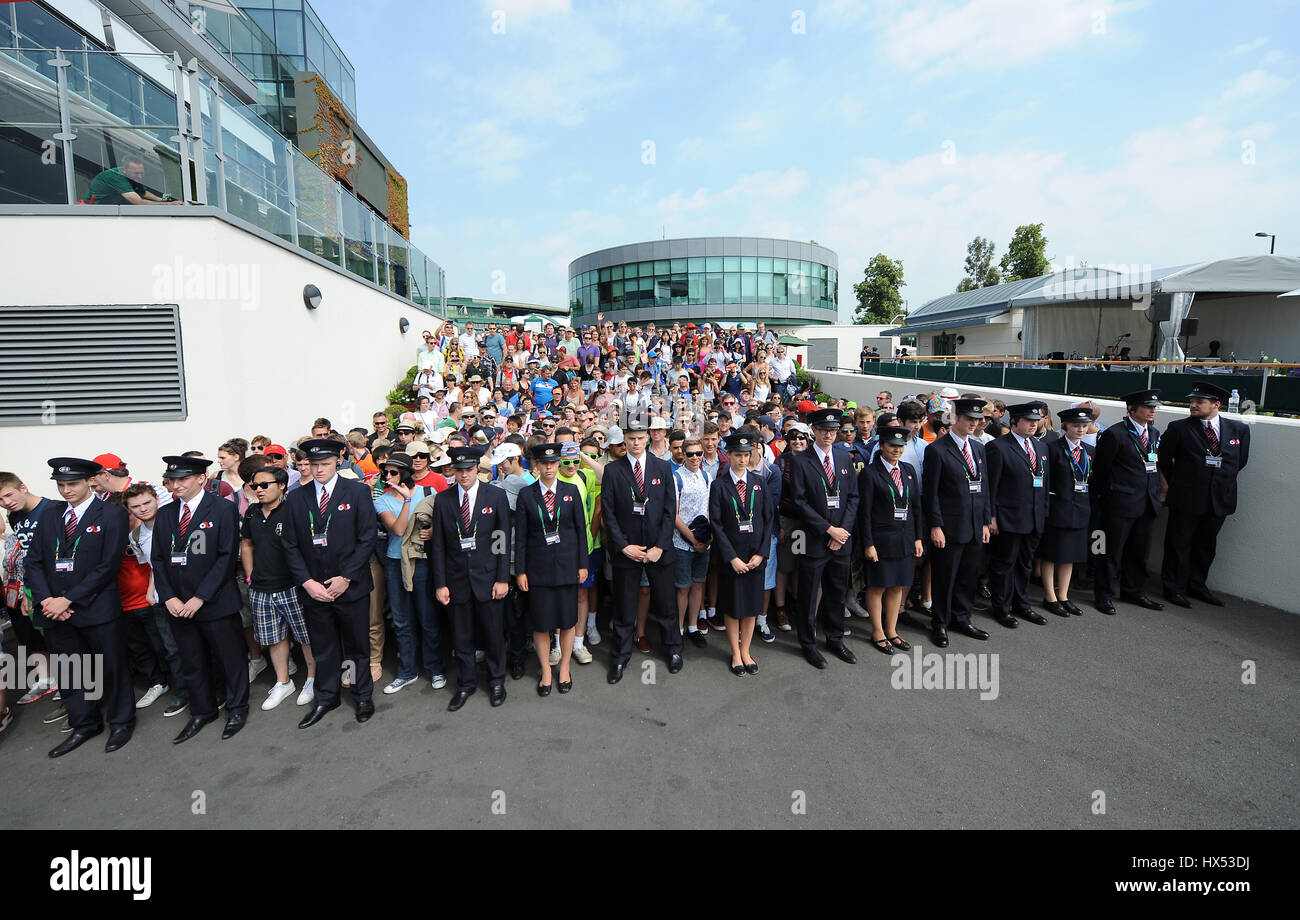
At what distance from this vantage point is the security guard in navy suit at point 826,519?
495 centimetres

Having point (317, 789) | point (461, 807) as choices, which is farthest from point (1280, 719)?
point (317, 789)

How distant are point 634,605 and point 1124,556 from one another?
5.18 m

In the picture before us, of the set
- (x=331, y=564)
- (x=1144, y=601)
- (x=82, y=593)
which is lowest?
(x=1144, y=601)

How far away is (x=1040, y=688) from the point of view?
14.3ft

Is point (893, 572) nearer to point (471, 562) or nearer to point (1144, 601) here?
point (1144, 601)

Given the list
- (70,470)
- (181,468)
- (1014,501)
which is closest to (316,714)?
(181,468)

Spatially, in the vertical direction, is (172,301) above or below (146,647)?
above

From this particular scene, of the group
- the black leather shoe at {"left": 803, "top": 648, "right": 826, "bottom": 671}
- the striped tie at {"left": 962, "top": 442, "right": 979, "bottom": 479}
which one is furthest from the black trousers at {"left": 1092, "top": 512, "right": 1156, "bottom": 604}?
the black leather shoe at {"left": 803, "top": 648, "right": 826, "bottom": 671}

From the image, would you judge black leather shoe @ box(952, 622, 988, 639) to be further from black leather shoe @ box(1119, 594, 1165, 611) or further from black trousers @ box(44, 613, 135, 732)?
black trousers @ box(44, 613, 135, 732)

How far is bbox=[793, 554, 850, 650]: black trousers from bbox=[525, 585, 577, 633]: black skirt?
78.3 inches

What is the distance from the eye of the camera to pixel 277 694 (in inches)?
179

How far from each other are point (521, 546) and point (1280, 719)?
536 centimetres

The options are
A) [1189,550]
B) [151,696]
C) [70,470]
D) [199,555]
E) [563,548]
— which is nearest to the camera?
[70,470]

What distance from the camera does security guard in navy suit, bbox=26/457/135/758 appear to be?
3.99 meters
